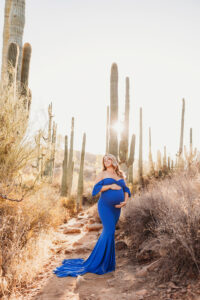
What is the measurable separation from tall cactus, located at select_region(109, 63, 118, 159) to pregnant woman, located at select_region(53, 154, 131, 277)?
4.57 metres

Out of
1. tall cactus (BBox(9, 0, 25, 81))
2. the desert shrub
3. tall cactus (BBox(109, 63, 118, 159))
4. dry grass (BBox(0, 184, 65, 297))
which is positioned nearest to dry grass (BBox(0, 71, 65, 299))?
dry grass (BBox(0, 184, 65, 297))

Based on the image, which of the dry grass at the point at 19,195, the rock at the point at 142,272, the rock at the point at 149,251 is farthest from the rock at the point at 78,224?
the rock at the point at 142,272

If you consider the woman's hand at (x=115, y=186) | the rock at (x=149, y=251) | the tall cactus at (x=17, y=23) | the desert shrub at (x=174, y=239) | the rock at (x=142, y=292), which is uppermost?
the tall cactus at (x=17, y=23)

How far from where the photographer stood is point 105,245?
4.49 meters

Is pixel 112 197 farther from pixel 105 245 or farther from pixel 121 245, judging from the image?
pixel 121 245

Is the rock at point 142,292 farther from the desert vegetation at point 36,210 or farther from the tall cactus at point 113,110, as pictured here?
the tall cactus at point 113,110

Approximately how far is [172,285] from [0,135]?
4081 mm

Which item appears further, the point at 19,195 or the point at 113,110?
the point at 113,110

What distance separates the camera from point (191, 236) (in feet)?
11.1

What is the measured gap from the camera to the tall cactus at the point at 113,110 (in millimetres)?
9414

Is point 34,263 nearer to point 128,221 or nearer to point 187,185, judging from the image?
point 128,221

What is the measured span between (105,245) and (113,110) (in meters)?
6.01

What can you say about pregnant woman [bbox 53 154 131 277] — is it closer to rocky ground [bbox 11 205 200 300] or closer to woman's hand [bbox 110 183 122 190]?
woman's hand [bbox 110 183 122 190]

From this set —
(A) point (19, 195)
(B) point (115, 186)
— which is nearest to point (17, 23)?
(A) point (19, 195)
